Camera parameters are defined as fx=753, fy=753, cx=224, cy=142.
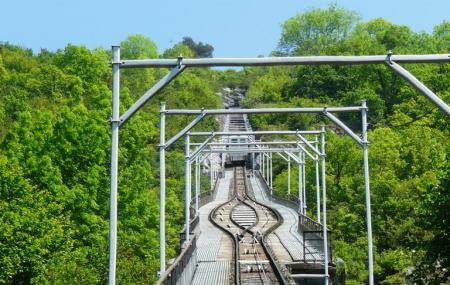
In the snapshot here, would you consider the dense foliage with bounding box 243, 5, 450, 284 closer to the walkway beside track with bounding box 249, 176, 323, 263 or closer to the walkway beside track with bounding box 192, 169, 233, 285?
the walkway beside track with bounding box 249, 176, 323, 263

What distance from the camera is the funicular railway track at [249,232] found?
2330cm

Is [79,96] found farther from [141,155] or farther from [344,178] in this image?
[344,178]

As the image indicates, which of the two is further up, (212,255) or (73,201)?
(73,201)

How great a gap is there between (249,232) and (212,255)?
395 inches

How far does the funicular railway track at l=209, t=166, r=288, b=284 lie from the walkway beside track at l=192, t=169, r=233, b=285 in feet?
1.07

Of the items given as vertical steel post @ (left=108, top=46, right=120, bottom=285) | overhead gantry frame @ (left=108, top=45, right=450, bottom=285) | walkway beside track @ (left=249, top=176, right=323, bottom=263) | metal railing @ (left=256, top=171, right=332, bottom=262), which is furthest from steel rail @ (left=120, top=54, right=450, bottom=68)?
walkway beside track @ (left=249, top=176, right=323, bottom=263)

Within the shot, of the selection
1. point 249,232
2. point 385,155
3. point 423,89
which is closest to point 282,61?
point 423,89

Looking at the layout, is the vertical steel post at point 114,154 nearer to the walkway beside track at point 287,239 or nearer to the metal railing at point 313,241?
the metal railing at point 313,241

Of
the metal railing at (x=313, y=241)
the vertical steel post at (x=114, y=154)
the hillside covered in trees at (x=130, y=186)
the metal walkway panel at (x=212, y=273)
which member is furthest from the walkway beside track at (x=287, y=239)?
the vertical steel post at (x=114, y=154)

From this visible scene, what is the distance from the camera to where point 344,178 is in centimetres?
5247

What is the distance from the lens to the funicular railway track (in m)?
23.3

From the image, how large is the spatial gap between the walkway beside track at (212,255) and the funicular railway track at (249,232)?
0.32 meters

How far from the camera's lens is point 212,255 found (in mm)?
28141

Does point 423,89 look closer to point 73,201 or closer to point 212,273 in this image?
point 212,273
